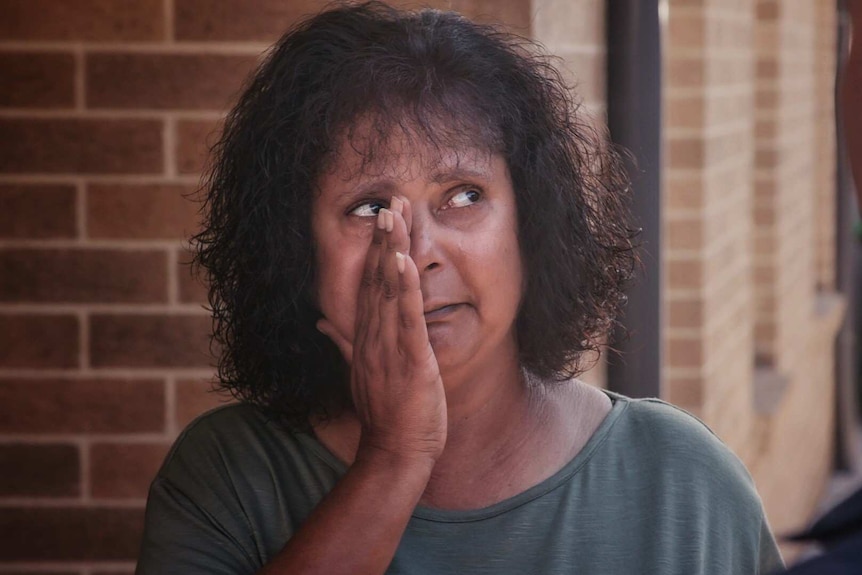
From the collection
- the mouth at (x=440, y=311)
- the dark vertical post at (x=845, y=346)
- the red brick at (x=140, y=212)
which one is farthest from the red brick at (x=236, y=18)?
the dark vertical post at (x=845, y=346)

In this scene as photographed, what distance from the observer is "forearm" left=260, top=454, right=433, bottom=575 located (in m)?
1.61

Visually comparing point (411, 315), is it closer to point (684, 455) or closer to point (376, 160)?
point (376, 160)

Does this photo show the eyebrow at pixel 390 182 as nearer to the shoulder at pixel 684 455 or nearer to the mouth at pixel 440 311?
the mouth at pixel 440 311

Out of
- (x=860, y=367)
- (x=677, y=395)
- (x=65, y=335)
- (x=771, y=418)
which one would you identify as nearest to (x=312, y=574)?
(x=65, y=335)

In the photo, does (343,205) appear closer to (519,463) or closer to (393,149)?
(393,149)

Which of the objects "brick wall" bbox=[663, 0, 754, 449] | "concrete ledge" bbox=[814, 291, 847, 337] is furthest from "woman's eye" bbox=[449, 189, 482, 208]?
"concrete ledge" bbox=[814, 291, 847, 337]

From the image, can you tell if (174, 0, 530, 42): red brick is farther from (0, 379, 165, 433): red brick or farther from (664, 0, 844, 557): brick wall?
(664, 0, 844, 557): brick wall

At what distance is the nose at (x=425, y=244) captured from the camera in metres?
1.72

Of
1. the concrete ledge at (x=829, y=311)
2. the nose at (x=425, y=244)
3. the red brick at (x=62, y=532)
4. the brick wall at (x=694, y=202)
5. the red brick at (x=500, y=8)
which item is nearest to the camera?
the nose at (x=425, y=244)

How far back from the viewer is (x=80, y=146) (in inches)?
106

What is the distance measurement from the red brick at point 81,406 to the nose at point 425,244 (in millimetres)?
1175

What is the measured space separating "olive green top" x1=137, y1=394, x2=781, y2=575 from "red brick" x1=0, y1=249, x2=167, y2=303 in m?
0.89

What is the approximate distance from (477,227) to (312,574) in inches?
19.7

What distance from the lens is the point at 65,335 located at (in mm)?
2740
